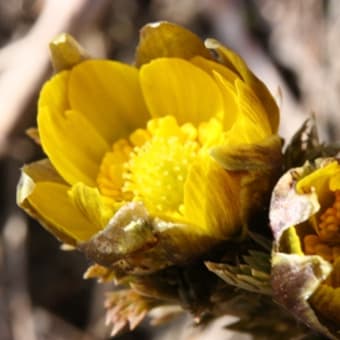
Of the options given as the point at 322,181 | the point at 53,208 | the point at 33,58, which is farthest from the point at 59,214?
the point at 33,58

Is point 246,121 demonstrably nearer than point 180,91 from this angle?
Yes

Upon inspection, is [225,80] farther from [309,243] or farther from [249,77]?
[309,243]

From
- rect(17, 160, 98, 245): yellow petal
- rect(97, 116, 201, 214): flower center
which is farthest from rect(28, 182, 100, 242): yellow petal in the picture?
rect(97, 116, 201, 214): flower center

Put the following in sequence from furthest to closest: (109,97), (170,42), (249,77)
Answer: (109,97)
(170,42)
(249,77)

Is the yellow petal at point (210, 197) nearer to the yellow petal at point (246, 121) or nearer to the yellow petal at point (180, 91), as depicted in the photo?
the yellow petal at point (246, 121)

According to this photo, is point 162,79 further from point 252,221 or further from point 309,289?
point 309,289

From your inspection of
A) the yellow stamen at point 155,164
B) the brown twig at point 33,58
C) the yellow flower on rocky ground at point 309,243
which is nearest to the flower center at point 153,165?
the yellow stamen at point 155,164

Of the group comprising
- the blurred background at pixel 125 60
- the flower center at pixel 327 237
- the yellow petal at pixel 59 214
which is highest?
the yellow petal at pixel 59 214
